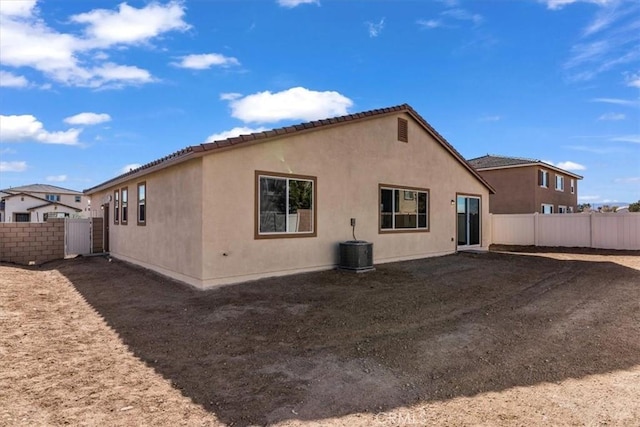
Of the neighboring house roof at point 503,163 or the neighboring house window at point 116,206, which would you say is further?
the neighboring house roof at point 503,163

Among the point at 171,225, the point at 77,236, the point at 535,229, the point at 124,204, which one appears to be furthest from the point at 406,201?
the point at 77,236

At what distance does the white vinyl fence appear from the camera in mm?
17156

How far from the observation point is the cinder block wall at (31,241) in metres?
15.2

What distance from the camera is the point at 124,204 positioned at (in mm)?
15023

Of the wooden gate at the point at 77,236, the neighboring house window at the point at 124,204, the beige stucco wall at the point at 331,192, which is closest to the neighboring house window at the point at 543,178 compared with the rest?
the beige stucco wall at the point at 331,192

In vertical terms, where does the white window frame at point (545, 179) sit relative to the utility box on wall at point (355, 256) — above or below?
above

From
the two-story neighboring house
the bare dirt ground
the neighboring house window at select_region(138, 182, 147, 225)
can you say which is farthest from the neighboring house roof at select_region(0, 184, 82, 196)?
the two-story neighboring house

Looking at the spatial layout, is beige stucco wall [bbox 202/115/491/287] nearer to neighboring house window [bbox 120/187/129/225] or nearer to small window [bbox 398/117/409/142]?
small window [bbox 398/117/409/142]

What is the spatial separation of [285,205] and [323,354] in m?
5.65

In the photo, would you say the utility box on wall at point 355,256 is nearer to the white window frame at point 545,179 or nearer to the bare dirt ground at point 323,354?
the bare dirt ground at point 323,354

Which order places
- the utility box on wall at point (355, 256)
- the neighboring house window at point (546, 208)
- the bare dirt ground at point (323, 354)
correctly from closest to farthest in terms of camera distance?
1. the bare dirt ground at point (323, 354)
2. the utility box on wall at point (355, 256)
3. the neighboring house window at point (546, 208)

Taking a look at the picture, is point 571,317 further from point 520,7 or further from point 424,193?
point 520,7

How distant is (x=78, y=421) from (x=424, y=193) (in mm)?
13012

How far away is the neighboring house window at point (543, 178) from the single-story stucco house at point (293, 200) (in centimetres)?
1367
